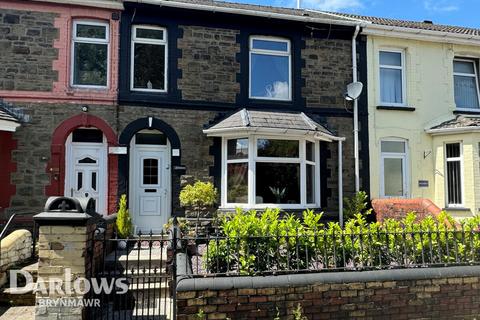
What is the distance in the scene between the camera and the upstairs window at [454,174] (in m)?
11.4

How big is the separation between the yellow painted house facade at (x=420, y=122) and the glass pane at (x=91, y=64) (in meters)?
7.48

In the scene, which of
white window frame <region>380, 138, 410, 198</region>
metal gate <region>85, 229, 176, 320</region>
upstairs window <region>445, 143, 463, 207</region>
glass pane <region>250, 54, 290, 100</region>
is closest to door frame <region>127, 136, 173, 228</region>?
glass pane <region>250, 54, 290, 100</region>

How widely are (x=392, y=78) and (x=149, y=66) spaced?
23.8 ft

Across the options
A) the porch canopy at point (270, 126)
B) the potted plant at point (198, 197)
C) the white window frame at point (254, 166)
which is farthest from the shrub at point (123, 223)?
the porch canopy at point (270, 126)

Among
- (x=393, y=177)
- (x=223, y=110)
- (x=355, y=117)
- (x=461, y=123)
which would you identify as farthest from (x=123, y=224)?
(x=461, y=123)

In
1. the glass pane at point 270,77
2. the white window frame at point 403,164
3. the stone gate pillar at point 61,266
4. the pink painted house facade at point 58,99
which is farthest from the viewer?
the white window frame at point 403,164

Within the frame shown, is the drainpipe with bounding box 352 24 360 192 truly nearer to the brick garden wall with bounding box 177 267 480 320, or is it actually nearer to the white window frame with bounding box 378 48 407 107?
the white window frame with bounding box 378 48 407 107

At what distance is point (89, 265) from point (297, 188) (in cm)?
648

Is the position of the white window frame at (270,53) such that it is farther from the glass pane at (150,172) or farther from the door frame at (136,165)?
the glass pane at (150,172)

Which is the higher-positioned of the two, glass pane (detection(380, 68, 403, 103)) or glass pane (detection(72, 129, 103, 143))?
glass pane (detection(380, 68, 403, 103))

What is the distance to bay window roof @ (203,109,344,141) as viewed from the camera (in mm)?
9726

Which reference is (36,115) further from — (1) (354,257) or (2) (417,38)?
(2) (417,38)

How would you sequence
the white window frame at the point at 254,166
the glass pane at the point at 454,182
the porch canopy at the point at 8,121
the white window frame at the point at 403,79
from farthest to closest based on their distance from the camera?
1. the white window frame at the point at 403,79
2. the glass pane at the point at 454,182
3. the white window frame at the point at 254,166
4. the porch canopy at the point at 8,121

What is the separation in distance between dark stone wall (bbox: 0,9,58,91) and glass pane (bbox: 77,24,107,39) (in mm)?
585
